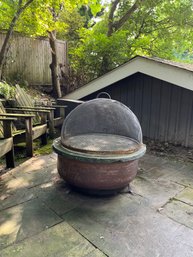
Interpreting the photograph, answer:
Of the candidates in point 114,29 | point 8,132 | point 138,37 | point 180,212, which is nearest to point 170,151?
point 180,212

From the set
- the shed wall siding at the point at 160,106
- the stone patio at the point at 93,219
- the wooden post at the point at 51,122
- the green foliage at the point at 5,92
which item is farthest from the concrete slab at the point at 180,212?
the green foliage at the point at 5,92

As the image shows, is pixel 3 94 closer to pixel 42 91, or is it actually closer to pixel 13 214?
pixel 42 91

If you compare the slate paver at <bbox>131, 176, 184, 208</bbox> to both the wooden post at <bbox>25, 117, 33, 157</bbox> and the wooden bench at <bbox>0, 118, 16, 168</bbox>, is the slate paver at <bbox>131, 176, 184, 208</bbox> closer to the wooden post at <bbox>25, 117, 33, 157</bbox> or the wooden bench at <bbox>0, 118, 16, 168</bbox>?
the wooden bench at <bbox>0, 118, 16, 168</bbox>

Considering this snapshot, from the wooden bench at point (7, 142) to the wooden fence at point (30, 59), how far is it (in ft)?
13.7

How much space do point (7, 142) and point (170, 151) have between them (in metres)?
3.28

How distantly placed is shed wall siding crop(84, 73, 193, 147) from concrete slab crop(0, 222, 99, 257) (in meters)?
3.57

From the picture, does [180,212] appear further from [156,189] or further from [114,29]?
[114,29]

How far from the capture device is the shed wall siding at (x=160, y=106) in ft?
15.6

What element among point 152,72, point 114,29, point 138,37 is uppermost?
point 114,29

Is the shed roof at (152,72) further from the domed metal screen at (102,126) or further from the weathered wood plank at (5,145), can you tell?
the weathered wood plank at (5,145)

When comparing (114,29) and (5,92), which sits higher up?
(114,29)

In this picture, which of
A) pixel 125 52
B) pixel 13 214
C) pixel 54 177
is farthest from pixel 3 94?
pixel 125 52

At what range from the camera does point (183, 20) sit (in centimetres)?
821

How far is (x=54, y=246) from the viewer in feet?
6.35
